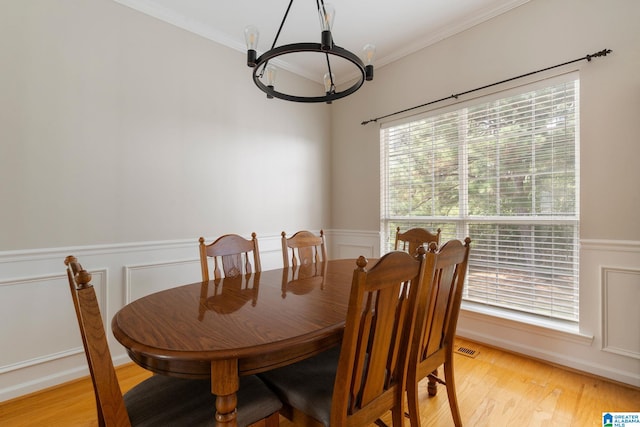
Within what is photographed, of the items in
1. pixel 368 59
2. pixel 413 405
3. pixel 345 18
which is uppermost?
pixel 345 18

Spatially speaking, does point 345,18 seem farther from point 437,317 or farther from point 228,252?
point 437,317

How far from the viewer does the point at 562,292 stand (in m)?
2.28

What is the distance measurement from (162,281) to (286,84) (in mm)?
2427

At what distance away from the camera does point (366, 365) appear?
1.08m

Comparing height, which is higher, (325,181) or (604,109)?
(604,109)

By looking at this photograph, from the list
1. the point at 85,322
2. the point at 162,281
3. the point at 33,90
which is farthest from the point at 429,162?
the point at 33,90

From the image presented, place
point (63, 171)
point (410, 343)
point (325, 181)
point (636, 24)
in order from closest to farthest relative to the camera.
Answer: point (410, 343), point (636, 24), point (63, 171), point (325, 181)

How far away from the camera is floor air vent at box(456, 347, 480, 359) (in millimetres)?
2423

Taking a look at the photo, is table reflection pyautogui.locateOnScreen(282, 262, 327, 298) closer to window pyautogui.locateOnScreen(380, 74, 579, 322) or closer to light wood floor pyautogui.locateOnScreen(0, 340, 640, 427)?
light wood floor pyautogui.locateOnScreen(0, 340, 640, 427)

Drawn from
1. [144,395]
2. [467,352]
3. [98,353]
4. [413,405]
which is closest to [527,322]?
[467,352]

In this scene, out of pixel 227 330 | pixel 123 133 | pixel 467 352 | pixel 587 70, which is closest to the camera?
pixel 227 330

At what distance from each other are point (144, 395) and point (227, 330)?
1.31 feet

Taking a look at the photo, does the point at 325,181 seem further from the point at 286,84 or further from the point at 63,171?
the point at 63,171

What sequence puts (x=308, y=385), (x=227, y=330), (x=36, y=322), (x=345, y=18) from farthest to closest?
(x=345, y=18), (x=36, y=322), (x=308, y=385), (x=227, y=330)
